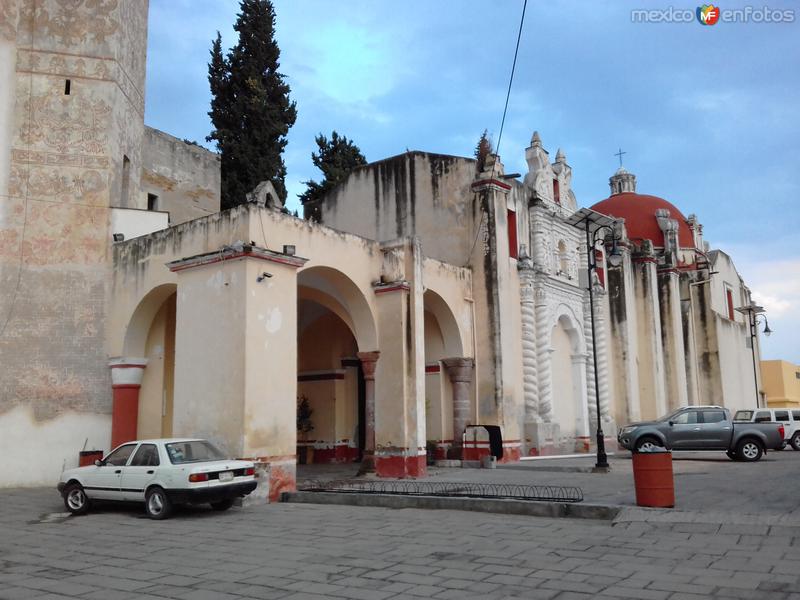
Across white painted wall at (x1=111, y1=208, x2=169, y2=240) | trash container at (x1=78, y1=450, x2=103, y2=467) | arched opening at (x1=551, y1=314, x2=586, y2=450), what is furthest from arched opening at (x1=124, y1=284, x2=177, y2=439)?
arched opening at (x1=551, y1=314, x2=586, y2=450)

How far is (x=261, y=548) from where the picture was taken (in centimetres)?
828

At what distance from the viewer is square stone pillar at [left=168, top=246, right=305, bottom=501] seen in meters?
12.7

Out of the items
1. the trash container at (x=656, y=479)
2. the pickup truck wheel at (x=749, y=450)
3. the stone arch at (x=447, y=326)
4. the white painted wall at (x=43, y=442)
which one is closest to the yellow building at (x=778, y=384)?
the pickup truck wheel at (x=749, y=450)

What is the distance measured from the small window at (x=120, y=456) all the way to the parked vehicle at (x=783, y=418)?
65.9 feet

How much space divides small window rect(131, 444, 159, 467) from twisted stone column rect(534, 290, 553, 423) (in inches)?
540

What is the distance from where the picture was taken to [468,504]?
10.9m

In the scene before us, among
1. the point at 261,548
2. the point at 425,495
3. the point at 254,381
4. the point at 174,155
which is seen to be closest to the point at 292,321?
the point at 254,381

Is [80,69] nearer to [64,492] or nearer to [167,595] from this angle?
[64,492]

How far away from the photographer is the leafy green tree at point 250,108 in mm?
30547

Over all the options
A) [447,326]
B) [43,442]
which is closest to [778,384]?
[447,326]

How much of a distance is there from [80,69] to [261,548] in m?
13.5

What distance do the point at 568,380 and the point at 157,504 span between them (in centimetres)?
1728

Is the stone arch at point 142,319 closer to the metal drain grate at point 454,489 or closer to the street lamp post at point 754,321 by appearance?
the metal drain grate at point 454,489

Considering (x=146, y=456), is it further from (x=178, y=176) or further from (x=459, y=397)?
(x=178, y=176)
